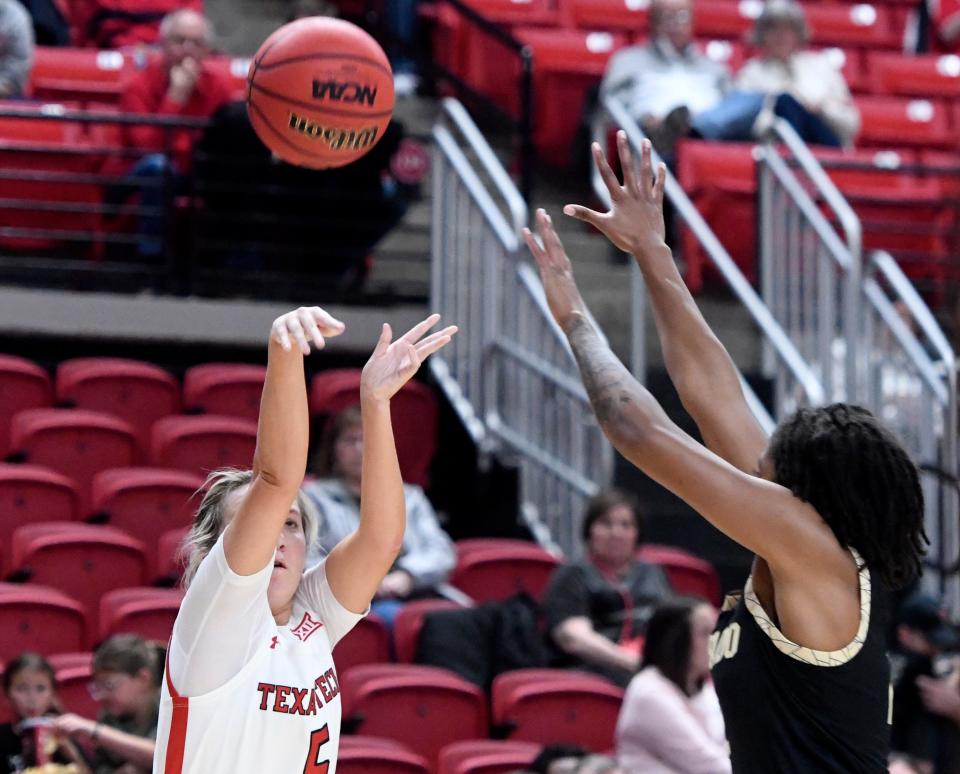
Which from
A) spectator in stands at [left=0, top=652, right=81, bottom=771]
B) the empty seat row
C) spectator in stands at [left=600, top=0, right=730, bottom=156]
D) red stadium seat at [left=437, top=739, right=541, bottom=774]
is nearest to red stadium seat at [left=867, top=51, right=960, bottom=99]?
spectator in stands at [left=600, top=0, right=730, bottom=156]

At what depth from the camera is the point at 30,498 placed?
22.1 ft

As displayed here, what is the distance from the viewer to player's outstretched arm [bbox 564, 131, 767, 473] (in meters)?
3.41

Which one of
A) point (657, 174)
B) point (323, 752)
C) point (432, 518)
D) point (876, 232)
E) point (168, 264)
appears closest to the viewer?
point (323, 752)

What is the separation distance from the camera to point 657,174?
3428 millimetres

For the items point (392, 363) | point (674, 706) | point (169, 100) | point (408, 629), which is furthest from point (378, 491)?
point (169, 100)

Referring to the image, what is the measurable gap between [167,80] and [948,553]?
3.99 meters

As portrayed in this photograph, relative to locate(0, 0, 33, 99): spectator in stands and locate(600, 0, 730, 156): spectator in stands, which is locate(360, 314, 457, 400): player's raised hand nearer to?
locate(0, 0, 33, 99): spectator in stands

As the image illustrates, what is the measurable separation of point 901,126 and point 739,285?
3116mm

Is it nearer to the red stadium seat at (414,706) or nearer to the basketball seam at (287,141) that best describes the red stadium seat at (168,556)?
the red stadium seat at (414,706)

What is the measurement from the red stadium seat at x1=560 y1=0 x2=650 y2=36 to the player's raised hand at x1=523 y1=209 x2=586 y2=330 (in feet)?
24.4

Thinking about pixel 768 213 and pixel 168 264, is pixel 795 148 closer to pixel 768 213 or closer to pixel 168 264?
pixel 768 213

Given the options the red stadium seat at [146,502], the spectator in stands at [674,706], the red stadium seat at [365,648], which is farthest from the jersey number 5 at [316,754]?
the red stadium seat at [146,502]

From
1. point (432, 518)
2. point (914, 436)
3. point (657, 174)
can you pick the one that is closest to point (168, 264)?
point (432, 518)

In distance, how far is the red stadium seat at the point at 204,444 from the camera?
23.6 ft
